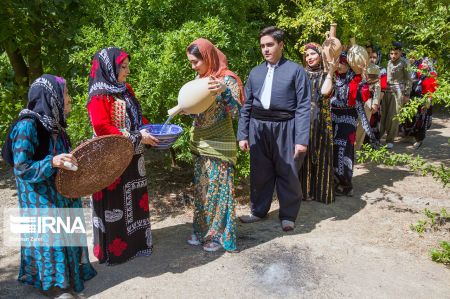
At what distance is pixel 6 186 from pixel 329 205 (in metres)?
4.37

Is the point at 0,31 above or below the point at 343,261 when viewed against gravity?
above

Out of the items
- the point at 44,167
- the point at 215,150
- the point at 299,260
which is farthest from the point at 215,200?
the point at 44,167

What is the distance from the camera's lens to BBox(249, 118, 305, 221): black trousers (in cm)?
436

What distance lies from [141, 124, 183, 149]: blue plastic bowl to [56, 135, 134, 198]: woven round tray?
283 millimetres

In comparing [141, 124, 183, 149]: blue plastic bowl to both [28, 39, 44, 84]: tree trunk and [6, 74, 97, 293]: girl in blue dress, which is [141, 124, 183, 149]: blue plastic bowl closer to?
[6, 74, 97, 293]: girl in blue dress

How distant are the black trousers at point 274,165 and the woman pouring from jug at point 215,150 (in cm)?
62

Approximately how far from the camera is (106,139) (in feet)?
9.99

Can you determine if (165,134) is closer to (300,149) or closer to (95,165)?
(95,165)

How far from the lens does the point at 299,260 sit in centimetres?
393

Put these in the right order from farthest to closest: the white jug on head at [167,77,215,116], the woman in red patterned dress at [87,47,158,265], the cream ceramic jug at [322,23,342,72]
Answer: the cream ceramic jug at [322,23,342,72], the white jug on head at [167,77,215,116], the woman in red patterned dress at [87,47,158,265]

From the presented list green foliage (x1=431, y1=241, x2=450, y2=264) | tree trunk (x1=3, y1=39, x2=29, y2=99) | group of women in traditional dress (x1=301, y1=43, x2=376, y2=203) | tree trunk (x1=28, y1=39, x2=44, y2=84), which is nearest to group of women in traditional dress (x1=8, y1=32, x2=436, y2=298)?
group of women in traditional dress (x1=301, y1=43, x2=376, y2=203)

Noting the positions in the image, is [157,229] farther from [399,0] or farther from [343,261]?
[399,0]

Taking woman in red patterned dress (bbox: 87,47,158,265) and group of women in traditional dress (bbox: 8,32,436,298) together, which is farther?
woman in red patterned dress (bbox: 87,47,158,265)

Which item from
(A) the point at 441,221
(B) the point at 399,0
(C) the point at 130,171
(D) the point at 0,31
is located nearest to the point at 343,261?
(A) the point at 441,221
